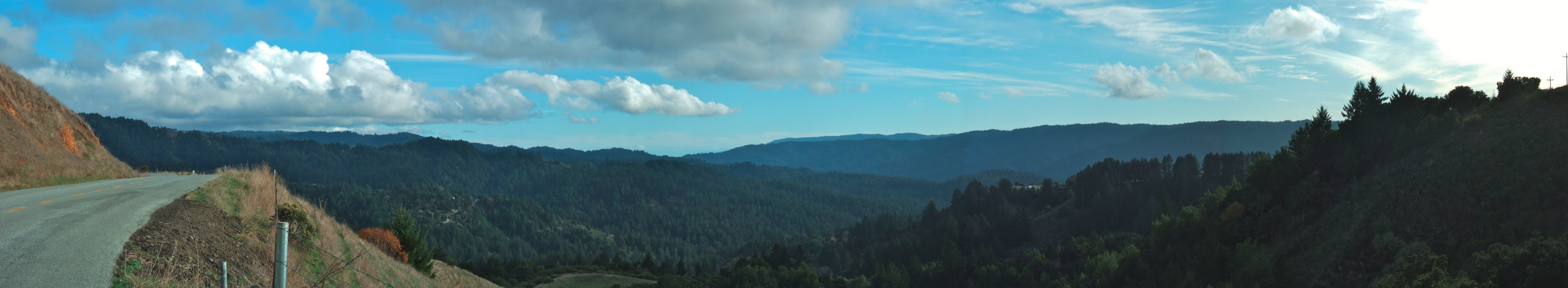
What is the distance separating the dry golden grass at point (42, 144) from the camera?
80.8 feet

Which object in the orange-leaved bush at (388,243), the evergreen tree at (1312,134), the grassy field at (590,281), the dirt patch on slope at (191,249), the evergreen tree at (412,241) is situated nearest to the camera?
the dirt patch on slope at (191,249)

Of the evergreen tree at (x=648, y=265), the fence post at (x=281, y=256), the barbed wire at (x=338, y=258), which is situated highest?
the fence post at (x=281, y=256)

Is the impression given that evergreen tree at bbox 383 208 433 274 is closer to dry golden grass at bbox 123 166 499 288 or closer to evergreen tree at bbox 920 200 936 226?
dry golden grass at bbox 123 166 499 288

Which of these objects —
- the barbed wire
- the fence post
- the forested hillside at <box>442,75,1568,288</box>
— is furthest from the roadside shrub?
the forested hillside at <box>442,75,1568,288</box>

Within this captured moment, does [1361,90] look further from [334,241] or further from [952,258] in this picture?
[334,241]

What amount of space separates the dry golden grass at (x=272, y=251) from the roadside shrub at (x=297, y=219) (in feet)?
1.12

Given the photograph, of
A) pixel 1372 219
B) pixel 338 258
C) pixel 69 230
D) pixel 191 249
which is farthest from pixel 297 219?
pixel 1372 219

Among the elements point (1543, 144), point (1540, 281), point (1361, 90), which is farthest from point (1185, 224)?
point (1540, 281)

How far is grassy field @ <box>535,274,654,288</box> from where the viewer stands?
8369 centimetres

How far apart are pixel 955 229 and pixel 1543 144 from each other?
88.2 m

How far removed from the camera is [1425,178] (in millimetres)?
37125

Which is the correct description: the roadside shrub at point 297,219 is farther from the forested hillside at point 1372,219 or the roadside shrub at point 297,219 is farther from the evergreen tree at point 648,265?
the evergreen tree at point 648,265

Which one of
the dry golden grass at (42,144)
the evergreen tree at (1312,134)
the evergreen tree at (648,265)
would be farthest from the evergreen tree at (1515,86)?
the evergreen tree at (648,265)

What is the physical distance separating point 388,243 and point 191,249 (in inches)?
1003
